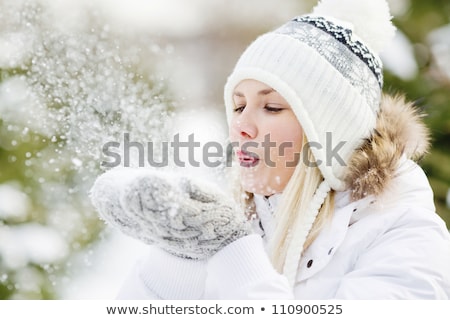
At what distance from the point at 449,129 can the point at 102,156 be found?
1.45 meters

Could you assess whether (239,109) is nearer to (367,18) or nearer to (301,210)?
(301,210)

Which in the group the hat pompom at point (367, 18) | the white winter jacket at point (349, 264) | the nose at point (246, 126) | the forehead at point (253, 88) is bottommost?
the white winter jacket at point (349, 264)

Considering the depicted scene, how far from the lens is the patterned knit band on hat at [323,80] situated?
1234mm

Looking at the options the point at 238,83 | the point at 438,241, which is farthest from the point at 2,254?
the point at 438,241

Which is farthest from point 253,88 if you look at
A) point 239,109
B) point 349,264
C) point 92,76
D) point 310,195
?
point 92,76

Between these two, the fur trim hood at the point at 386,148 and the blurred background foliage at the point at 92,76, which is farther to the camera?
the blurred background foliage at the point at 92,76

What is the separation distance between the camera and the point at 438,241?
3.61 ft

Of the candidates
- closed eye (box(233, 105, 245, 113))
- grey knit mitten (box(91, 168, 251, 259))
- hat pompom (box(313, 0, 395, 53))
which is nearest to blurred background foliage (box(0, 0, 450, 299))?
closed eye (box(233, 105, 245, 113))

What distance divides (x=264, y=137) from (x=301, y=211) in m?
0.17

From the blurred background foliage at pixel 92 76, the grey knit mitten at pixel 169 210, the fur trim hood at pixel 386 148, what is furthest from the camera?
the blurred background foliage at pixel 92 76

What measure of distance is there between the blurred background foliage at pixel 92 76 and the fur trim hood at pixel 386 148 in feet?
2.24

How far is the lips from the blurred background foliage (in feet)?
1.71

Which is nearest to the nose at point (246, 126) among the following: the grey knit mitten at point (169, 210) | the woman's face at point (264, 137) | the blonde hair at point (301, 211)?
the woman's face at point (264, 137)

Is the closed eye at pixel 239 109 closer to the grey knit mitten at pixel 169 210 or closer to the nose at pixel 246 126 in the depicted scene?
the nose at pixel 246 126
